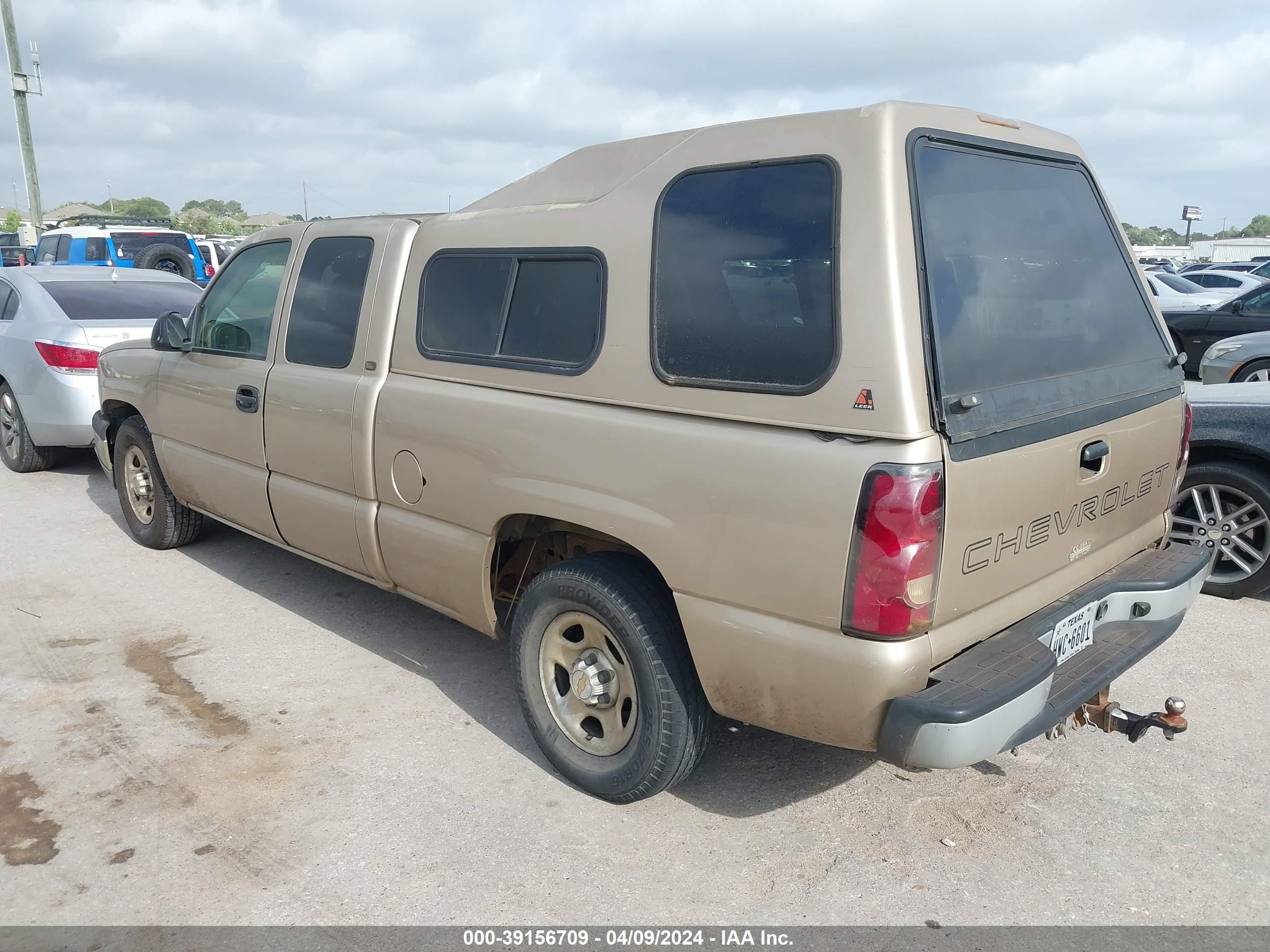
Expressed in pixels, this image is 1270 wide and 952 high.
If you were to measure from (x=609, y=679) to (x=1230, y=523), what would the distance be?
11.6ft

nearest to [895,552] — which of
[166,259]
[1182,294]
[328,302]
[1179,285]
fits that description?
[328,302]

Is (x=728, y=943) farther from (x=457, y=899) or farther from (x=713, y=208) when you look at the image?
(x=713, y=208)

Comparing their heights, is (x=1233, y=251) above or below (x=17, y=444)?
above

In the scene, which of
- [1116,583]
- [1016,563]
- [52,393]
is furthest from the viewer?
[52,393]

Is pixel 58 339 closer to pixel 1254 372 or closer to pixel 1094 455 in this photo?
pixel 1094 455

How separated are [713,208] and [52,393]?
637 centimetres

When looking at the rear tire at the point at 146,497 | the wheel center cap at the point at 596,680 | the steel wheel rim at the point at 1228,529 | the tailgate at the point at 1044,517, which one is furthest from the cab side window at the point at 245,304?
the steel wheel rim at the point at 1228,529

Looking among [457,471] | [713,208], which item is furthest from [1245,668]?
[457,471]

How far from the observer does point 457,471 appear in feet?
11.6

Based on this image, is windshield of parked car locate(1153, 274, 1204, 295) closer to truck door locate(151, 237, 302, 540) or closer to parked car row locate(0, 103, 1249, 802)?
parked car row locate(0, 103, 1249, 802)

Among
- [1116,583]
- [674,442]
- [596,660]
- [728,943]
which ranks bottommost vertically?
[728,943]

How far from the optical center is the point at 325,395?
410 cm

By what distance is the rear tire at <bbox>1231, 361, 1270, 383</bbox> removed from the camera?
9211 millimetres

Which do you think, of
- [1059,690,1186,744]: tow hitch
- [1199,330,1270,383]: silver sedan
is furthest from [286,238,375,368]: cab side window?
[1199,330,1270,383]: silver sedan
